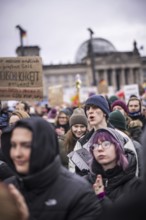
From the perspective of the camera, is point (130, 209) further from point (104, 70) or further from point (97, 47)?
point (97, 47)

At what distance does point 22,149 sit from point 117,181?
100cm

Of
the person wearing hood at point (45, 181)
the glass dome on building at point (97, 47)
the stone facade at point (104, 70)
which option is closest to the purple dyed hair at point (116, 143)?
the person wearing hood at point (45, 181)

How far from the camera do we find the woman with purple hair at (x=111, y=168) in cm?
340

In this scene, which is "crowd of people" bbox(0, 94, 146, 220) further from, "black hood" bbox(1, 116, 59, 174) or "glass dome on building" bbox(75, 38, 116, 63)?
"glass dome on building" bbox(75, 38, 116, 63)

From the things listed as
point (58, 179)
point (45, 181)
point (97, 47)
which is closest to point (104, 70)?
point (97, 47)

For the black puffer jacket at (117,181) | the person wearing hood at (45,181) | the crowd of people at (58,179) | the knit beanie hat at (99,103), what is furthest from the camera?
the knit beanie hat at (99,103)

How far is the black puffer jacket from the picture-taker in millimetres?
3395

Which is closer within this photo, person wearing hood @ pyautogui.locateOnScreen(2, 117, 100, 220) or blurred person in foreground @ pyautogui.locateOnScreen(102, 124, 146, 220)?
blurred person in foreground @ pyautogui.locateOnScreen(102, 124, 146, 220)

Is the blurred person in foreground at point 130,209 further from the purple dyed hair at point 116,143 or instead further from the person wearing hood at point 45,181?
the purple dyed hair at point 116,143

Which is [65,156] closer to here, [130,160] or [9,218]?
[130,160]

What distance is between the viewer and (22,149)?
2795 millimetres

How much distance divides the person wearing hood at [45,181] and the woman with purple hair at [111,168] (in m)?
0.49

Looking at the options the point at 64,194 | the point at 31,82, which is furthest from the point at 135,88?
the point at 64,194

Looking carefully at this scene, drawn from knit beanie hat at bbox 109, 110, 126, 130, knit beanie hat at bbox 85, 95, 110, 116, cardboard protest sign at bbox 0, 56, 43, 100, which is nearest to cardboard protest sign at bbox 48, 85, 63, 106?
cardboard protest sign at bbox 0, 56, 43, 100
